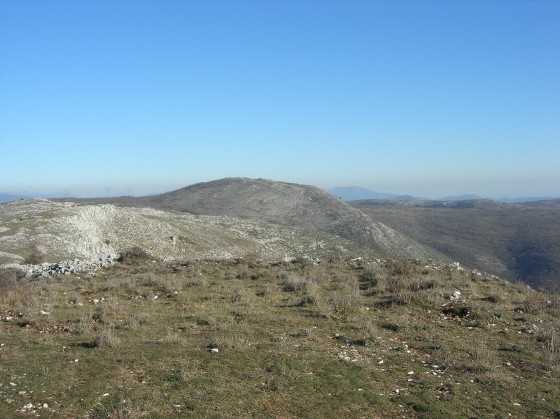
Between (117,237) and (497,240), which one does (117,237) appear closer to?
(117,237)

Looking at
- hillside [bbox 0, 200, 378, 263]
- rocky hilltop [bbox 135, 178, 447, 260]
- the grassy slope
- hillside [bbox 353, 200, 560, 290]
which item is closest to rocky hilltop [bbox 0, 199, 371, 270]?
hillside [bbox 0, 200, 378, 263]

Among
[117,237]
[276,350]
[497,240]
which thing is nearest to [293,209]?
[497,240]

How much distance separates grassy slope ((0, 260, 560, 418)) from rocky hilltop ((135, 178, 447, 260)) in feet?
168

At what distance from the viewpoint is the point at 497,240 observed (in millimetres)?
111125

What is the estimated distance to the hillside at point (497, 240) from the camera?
81688 millimetres

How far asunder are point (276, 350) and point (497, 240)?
115 metres

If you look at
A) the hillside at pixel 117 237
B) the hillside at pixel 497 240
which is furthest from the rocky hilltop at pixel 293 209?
the hillside at pixel 117 237

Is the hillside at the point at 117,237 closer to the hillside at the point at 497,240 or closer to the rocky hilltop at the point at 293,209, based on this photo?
the rocky hilltop at the point at 293,209

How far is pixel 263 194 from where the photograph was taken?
341 ft

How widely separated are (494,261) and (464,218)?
62.8 metres

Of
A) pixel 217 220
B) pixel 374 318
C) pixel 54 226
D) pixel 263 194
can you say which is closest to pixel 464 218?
pixel 263 194

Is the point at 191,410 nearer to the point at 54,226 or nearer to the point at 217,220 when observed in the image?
the point at 54,226

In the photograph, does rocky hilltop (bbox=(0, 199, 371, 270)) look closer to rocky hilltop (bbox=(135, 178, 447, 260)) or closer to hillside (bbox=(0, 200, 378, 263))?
hillside (bbox=(0, 200, 378, 263))

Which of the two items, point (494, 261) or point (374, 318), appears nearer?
point (374, 318)
